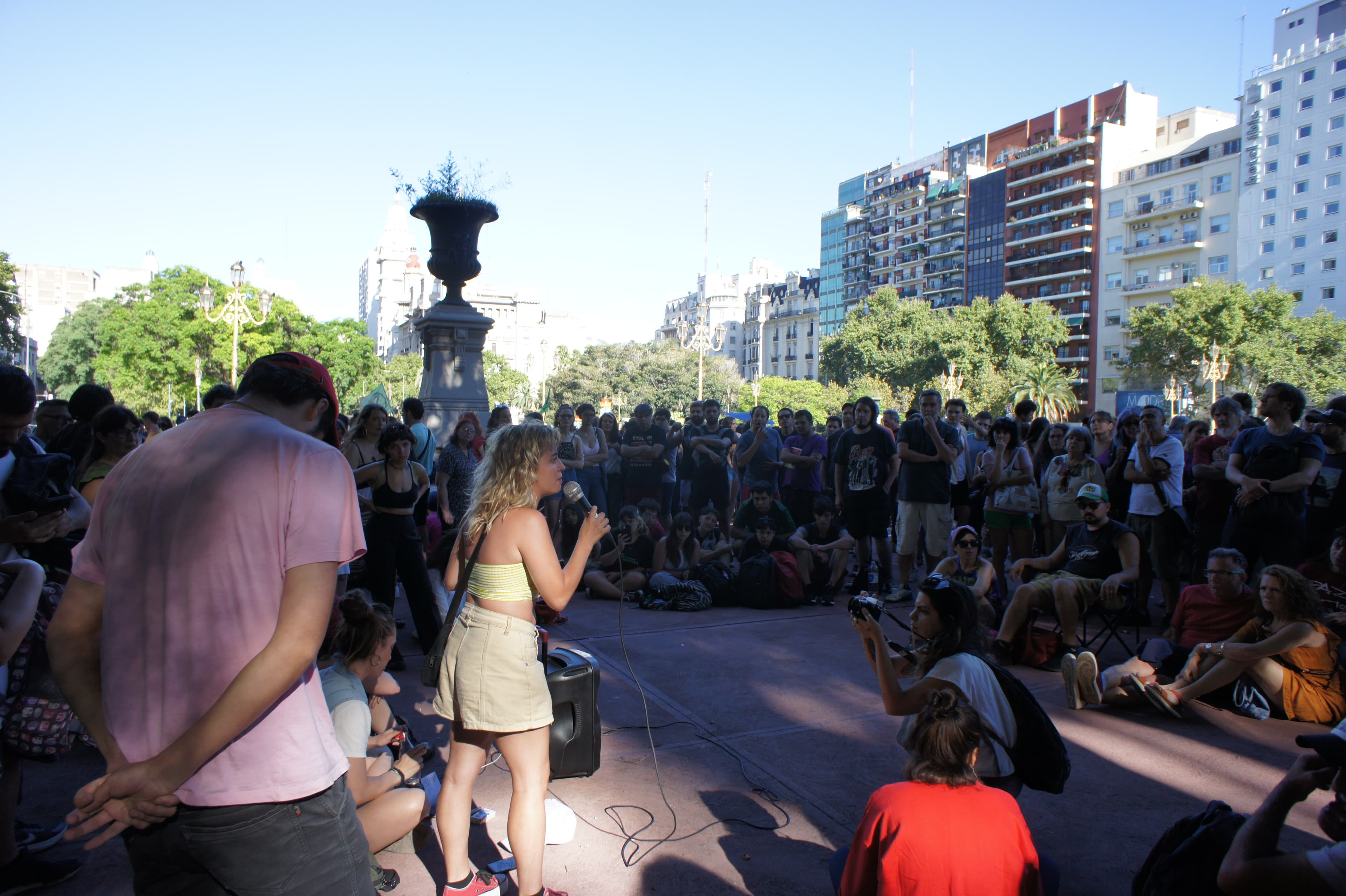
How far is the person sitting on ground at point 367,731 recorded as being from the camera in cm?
308

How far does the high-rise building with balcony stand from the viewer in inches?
3061

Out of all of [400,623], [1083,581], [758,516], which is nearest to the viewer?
[1083,581]

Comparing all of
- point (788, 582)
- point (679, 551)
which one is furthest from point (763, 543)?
point (679, 551)

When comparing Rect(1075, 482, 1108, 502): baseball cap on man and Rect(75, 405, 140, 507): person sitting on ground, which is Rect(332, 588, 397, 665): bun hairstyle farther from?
Rect(1075, 482, 1108, 502): baseball cap on man

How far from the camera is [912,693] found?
117 inches

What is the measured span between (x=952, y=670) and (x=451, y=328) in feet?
31.7

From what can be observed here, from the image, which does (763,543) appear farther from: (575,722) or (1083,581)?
(575,722)

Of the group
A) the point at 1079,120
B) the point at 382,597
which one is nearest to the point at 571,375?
the point at 1079,120

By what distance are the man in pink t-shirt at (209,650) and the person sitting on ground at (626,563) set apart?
639 centimetres

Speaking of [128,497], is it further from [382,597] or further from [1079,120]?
[1079,120]

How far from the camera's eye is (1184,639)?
548 centimetres

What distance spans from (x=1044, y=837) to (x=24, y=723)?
13.0ft

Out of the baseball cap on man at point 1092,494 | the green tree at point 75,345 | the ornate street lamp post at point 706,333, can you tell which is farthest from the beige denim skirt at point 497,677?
the ornate street lamp post at point 706,333

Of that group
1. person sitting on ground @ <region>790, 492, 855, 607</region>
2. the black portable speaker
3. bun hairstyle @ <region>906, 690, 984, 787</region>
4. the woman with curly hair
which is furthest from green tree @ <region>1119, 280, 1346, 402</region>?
bun hairstyle @ <region>906, 690, 984, 787</region>
